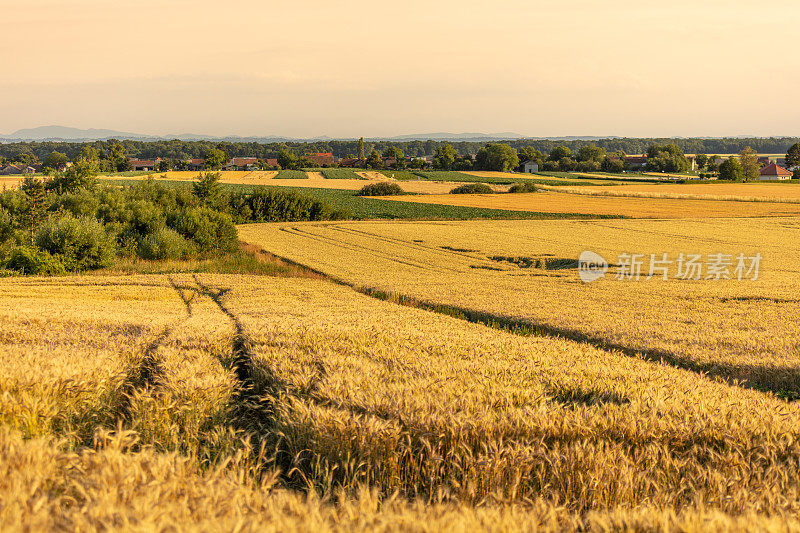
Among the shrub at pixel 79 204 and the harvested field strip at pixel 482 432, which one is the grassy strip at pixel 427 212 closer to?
the shrub at pixel 79 204

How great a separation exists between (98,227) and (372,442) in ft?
127

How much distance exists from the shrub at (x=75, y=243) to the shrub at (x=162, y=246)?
4.88 m

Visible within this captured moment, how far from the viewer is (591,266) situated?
1451 inches

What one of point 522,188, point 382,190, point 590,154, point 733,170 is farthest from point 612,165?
point 382,190

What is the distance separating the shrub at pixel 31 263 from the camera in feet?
113

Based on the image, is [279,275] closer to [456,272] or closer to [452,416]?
[456,272]

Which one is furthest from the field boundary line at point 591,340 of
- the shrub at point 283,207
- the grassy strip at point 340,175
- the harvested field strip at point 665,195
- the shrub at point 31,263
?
the grassy strip at point 340,175

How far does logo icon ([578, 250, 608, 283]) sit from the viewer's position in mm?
32231

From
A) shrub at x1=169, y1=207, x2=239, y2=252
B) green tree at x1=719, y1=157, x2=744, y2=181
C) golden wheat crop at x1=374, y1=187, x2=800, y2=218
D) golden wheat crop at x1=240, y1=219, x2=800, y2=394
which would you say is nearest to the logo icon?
golden wheat crop at x1=240, y1=219, x2=800, y2=394

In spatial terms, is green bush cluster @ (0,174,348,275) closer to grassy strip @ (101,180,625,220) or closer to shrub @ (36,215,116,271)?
shrub @ (36,215,116,271)

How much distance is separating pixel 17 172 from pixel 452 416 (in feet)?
594

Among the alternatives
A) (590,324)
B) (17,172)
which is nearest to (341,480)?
(590,324)

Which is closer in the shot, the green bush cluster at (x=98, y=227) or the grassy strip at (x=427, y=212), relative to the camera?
the green bush cluster at (x=98, y=227)

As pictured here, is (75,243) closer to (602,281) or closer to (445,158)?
(602,281)
